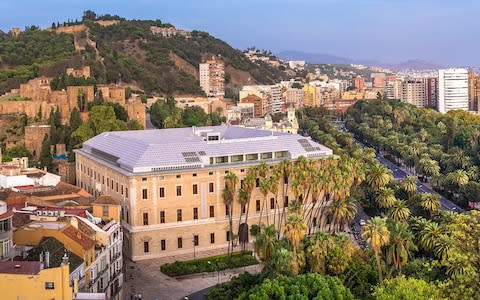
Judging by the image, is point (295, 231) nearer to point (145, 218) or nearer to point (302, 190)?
point (302, 190)

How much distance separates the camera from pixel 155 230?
158 feet

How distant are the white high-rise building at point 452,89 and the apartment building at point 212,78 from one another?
59.4m

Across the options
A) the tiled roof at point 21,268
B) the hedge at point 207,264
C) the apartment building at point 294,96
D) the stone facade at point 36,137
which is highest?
the apartment building at point 294,96

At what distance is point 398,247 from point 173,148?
2067cm

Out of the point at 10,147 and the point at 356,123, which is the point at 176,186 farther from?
the point at 356,123

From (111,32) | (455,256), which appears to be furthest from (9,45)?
(455,256)

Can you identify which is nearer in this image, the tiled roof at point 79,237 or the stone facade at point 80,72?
the tiled roof at point 79,237

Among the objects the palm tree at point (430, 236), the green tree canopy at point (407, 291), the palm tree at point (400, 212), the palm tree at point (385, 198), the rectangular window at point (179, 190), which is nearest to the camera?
the green tree canopy at point (407, 291)

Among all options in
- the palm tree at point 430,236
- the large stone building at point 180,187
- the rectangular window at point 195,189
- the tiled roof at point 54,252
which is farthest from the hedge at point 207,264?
the tiled roof at point 54,252

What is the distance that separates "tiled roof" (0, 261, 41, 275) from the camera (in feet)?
84.8

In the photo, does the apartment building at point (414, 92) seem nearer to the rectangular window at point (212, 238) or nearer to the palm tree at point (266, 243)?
the rectangular window at point (212, 238)

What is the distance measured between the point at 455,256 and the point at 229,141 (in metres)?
29.7

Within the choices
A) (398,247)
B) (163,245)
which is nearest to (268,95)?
(163,245)

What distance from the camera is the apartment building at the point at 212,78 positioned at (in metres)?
146
